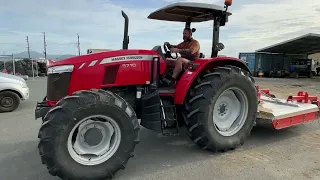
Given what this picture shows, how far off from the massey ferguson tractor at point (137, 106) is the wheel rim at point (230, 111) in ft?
0.05

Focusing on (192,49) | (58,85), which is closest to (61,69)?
(58,85)

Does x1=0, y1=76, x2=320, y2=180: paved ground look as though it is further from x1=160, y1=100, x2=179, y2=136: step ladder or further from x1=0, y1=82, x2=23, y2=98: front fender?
x1=0, y1=82, x2=23, y2=98: front fender

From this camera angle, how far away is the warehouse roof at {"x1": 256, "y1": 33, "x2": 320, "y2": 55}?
76.2 ft

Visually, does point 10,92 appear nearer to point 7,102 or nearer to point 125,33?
point 7,102

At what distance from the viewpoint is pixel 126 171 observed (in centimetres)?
395

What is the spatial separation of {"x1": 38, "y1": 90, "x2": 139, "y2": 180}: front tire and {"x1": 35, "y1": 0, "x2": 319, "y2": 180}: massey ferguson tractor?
0.01 metres

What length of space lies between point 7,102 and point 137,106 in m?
5.55

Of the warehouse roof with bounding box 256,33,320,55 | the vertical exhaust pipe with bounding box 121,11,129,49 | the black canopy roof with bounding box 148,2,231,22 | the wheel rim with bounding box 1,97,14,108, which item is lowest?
the wheel rim with bounding box 1,97,14,108

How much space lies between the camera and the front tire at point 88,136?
3283mm

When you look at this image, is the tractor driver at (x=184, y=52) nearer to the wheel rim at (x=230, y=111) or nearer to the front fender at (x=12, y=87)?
the wheel rim at (x=230, y=111)

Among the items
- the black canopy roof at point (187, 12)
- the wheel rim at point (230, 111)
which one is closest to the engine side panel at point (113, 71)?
the black canopy roof at point (187, 12)

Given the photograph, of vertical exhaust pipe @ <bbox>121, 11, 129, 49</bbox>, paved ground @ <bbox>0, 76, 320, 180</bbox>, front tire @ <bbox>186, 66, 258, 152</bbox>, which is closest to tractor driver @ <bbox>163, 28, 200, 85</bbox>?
front tire @ <bbox>186, 66, 258, 152</bbox>

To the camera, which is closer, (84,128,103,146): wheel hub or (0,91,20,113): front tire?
(84,128,103,146): wheel hub

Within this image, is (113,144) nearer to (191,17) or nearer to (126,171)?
(126,171)
